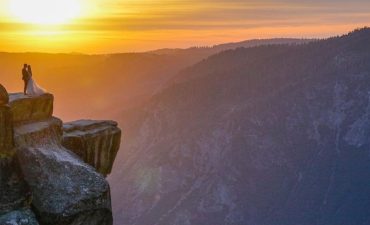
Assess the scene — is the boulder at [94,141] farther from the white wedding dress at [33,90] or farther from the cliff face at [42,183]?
the cliff face at [42,183]

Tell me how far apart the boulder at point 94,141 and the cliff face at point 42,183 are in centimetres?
333

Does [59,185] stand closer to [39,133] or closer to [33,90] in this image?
[39,133]

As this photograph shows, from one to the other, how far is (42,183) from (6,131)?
103 inches

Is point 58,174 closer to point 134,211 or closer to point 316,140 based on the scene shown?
point 134,211

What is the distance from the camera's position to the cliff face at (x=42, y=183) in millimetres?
22828

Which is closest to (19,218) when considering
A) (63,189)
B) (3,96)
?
(63,189)

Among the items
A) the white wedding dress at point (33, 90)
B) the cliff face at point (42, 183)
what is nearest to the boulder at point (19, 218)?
the cliff face at point (42, 183)

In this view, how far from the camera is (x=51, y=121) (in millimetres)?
27875

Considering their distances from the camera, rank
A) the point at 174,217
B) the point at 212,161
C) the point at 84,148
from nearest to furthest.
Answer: the point at 84,148, the point at 174,217, the point at 212,161

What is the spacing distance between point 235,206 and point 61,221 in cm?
15832

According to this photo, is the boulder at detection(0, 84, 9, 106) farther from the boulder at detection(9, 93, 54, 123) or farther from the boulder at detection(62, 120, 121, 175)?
the boulder at detection(62, 120, 121, 175)

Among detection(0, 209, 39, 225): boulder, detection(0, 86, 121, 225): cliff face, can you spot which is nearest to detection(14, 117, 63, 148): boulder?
detection(0, 86, 121, 225): cliff face

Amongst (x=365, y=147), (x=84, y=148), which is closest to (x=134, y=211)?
(x=365, y=147)

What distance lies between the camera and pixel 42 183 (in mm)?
23562
